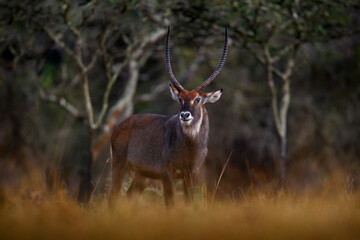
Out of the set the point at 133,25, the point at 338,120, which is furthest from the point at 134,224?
the point at 338,120

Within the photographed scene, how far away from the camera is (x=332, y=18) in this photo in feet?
38.4

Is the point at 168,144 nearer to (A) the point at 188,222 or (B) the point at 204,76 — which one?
(A) the point at 188,222

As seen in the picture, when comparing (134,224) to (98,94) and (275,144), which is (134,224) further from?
(98,94)

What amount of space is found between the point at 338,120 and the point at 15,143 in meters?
9.22

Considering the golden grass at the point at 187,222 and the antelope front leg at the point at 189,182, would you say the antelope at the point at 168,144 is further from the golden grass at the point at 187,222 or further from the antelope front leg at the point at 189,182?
the golden grass at the point at 187,222

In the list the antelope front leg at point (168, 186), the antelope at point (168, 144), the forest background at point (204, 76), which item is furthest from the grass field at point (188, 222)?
the forest background at point (204, 76)

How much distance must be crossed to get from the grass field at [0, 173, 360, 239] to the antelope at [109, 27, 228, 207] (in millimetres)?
1240

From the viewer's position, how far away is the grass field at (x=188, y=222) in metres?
4.45

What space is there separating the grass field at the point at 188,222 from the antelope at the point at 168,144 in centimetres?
124

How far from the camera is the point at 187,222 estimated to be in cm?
478

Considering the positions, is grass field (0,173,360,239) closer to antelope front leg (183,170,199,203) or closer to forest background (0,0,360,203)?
antelope front leg (183,170,199,203)

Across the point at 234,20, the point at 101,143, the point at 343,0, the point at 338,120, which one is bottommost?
the point at 338,120

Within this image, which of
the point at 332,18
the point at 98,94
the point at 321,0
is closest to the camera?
the point at 321,0

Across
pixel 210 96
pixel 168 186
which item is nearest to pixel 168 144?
pixel 168 186
